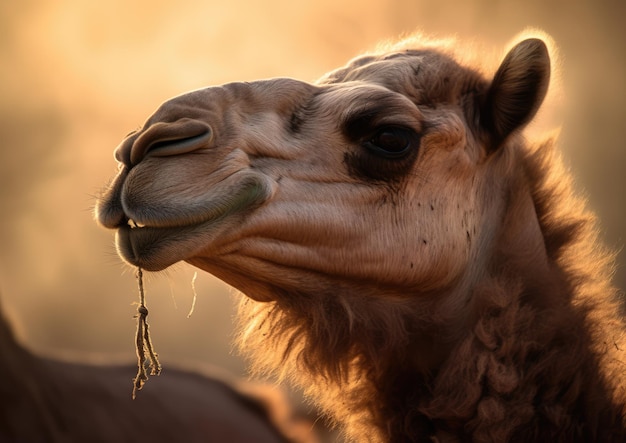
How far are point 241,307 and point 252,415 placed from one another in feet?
8.44

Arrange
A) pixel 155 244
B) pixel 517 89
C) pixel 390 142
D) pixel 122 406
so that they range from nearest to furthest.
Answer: pixel 155 244 → pixel 390 142 → pixel 517 89 → pixel 122 406

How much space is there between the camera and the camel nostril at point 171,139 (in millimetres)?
2693

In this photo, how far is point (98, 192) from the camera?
2.88m

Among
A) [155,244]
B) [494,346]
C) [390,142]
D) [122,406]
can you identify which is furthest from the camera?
[122,406]

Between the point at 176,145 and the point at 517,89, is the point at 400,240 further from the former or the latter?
the point at 176,145

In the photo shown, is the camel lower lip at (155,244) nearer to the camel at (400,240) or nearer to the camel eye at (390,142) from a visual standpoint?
the camel at (400,240)

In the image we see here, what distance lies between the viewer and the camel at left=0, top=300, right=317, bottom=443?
4309 millimetres

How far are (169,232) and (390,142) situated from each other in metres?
0.90

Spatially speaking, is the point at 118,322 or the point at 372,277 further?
the point at 118,322

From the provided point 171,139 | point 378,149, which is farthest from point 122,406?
point 171,139

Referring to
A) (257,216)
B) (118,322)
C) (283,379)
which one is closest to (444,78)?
(257,216)

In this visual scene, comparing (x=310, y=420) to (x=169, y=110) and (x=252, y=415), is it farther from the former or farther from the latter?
(x=169, y=110)

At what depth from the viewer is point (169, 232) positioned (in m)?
2.66

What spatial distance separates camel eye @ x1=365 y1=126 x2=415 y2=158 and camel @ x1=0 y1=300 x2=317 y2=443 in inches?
88.9
